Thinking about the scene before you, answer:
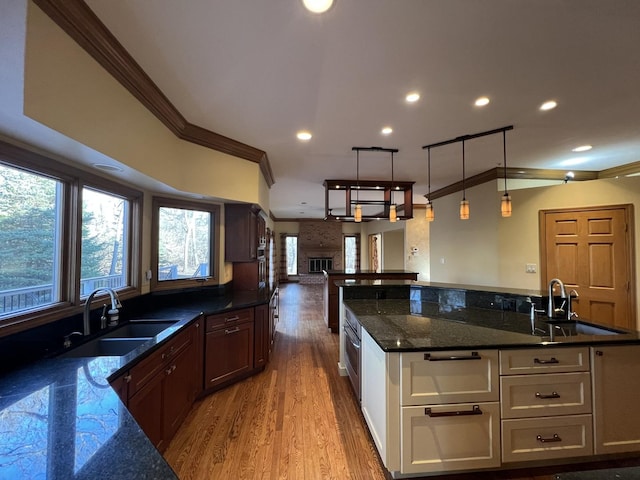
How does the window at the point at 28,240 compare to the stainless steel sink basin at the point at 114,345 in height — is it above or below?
above

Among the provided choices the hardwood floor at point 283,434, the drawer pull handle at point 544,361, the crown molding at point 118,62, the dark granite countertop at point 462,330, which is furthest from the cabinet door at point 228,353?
the drawer pull handle at point 544,361

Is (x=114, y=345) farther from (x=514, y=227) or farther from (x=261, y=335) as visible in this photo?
(x=514, y=227)

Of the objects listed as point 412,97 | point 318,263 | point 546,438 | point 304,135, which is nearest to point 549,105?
point 412,97

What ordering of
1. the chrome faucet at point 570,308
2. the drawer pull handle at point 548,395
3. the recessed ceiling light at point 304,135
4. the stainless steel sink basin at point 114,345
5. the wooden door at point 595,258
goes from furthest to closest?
the wooden door at point 595,258 → the recessed ceiling light at point 304,135 → the chrome faucet at point 570,308 → the stainless steel sink basin at point 114,345 → the drawer pull handle at point 548,395

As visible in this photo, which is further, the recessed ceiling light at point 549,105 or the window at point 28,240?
the recessed ceiling light at point 549,105

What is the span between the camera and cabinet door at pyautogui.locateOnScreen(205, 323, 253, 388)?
2.58m

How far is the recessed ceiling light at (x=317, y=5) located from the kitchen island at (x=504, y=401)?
188 centimetres

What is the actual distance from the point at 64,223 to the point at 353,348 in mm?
2483

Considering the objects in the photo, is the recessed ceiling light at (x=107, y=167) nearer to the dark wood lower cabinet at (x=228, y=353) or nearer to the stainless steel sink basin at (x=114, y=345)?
the stainless steel sink basin at (x=114, y=345)

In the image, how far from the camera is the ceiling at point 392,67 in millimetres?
1438

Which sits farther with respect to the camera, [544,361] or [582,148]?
[582,148]

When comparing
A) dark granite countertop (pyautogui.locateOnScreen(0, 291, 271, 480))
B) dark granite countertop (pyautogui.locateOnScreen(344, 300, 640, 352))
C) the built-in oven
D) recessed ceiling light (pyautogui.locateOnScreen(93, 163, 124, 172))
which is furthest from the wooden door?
recessed ceiling light (pyautogui.locateOnScreen(93, 163, 124, 172))

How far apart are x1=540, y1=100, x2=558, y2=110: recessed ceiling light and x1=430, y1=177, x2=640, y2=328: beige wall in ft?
6.43

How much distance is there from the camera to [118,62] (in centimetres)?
173
